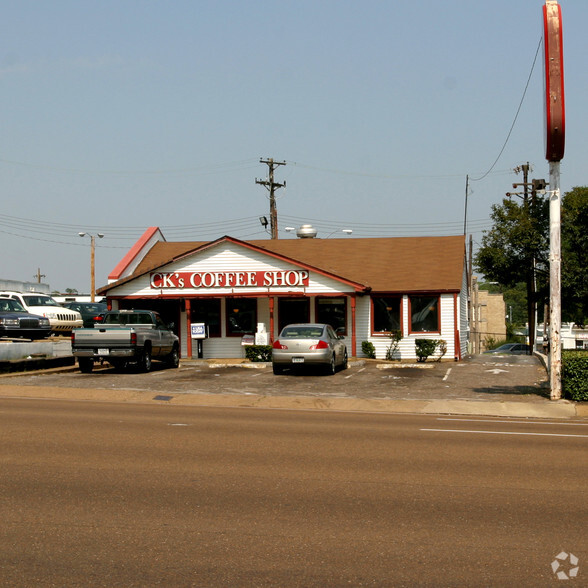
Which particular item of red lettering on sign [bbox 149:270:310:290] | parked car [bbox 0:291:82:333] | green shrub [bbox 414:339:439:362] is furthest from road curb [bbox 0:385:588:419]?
parked car [bbox 0:291:82:333]

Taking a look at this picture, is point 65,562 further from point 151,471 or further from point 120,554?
point 151,471

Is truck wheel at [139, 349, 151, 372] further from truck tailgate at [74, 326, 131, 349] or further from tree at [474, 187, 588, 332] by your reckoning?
tree at [474, 187, 588, 332]

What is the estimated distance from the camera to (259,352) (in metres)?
31.2

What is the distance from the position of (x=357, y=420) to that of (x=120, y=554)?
31.8 ft

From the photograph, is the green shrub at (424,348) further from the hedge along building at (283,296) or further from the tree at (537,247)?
the tree at (537,247)

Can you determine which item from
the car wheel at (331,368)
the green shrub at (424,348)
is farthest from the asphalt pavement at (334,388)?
the green shrub at (424,348)

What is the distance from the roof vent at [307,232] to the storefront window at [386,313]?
8982mm

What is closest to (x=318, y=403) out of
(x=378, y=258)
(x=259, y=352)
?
(x=259, y=352)

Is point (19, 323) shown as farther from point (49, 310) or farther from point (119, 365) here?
point (119, 365)

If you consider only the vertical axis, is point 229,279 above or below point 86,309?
above

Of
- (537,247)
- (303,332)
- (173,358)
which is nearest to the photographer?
(303,332)

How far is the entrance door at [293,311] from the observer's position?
112ft

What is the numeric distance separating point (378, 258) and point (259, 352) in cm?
875

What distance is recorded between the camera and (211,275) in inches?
1302
